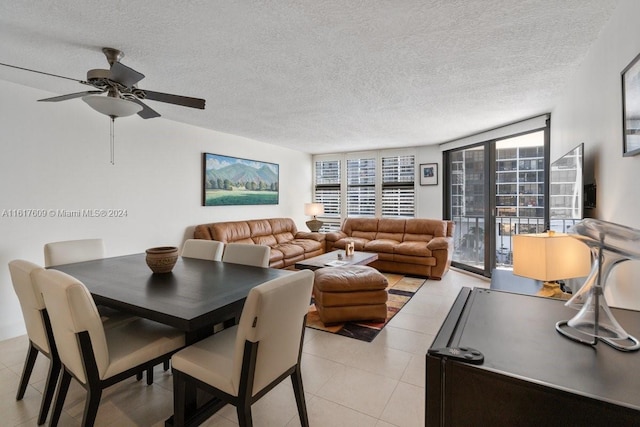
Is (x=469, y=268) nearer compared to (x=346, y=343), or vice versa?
(x=346, y=343)

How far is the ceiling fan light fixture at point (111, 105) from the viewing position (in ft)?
6.16

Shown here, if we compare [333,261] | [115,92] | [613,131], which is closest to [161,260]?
[115,92]

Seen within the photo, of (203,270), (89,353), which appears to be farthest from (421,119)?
(89,353)

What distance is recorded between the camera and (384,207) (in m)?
6.82

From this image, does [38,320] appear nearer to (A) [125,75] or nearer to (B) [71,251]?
(B) [71,251]

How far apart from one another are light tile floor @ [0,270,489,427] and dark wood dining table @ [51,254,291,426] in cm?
36

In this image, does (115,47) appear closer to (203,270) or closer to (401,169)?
(203,270)

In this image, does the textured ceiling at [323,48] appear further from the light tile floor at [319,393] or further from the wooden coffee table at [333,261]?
the light tile floor at [319,393]

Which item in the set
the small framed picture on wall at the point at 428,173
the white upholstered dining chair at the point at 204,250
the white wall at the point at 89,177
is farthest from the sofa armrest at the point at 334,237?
the white upholstered dining chair at the point at 204,250

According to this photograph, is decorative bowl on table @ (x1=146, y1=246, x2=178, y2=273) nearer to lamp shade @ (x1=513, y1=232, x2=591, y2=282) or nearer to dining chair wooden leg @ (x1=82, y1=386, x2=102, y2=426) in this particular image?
dining chair wooden leg @ (x1=82, y1=386, x2=102, y2=426)

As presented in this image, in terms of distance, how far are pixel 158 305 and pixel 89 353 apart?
38cm

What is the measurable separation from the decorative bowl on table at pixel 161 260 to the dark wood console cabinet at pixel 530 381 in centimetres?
191

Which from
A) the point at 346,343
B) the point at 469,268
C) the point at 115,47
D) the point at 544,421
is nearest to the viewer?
the point at 544,421

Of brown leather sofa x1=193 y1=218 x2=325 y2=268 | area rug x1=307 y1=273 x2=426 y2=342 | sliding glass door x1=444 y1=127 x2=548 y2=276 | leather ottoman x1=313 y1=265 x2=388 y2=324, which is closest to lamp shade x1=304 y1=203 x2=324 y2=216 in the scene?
brown leather sofa x1=193 y1=218 x2=325 y2=268
